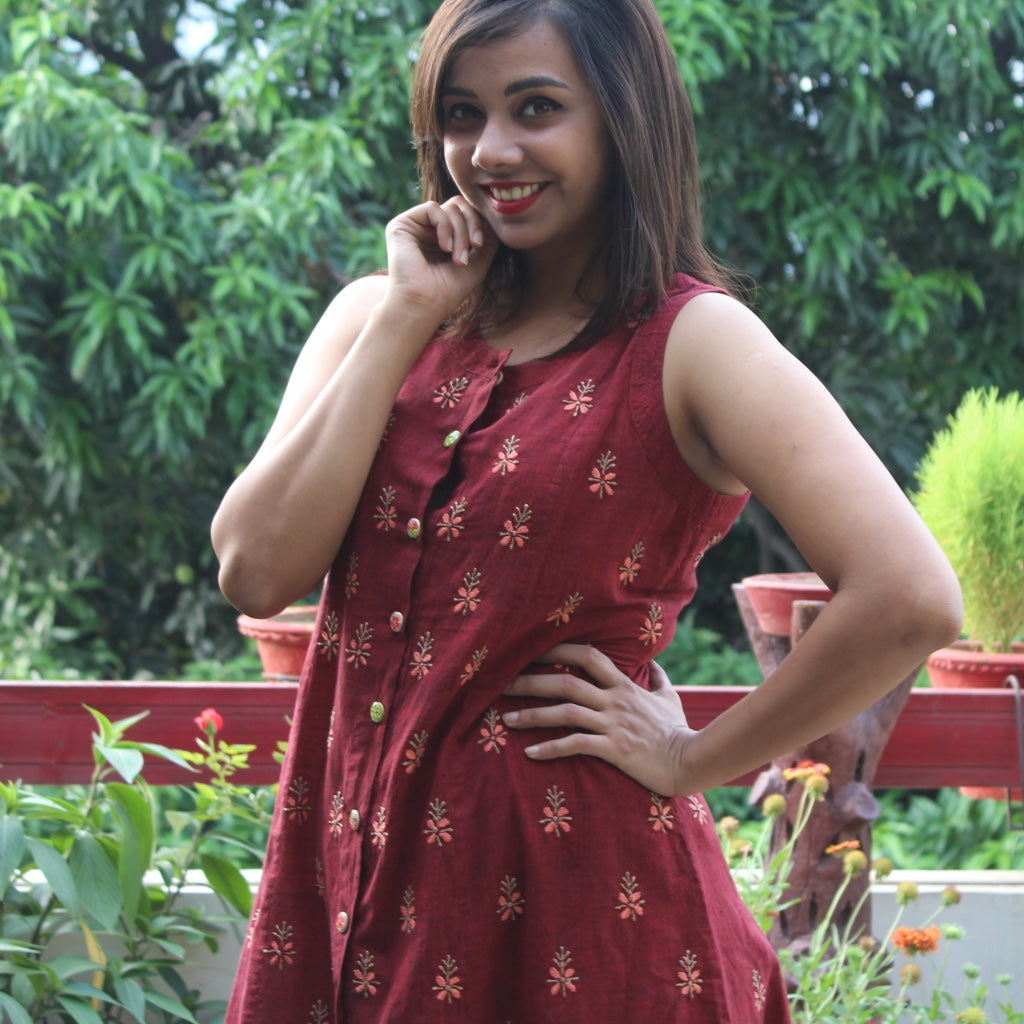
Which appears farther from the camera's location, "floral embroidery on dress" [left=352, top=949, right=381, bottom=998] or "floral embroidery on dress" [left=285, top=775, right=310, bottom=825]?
"floral embroidery on dress" [left=285, top=775, right=310, bottom=825]

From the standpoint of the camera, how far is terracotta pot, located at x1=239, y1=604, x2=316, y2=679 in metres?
2.46

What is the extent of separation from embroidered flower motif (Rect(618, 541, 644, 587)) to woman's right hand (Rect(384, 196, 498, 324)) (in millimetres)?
323

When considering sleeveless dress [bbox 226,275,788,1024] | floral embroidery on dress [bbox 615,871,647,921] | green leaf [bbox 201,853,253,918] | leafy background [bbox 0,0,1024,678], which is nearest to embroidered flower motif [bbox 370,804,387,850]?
sleeveless dress [bbox 226,275,788,1024]

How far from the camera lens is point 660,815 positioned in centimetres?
129

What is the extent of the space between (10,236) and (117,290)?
0.33m

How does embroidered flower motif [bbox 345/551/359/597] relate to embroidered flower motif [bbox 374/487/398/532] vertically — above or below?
below

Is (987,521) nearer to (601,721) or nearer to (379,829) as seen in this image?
(601,721)

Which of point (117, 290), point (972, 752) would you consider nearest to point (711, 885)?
point (972, 752)

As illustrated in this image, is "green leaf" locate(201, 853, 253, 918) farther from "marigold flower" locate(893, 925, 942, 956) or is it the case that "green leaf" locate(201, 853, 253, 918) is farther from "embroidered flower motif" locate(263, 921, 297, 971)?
"marigold flower" locate(893, 925, 942, 956)

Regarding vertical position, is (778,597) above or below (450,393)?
below

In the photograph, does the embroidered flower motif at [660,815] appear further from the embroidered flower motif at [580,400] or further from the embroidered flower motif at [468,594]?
the embroidered flower motif at [580,400]

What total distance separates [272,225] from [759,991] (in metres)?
3.13

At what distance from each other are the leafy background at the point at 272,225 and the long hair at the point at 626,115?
272cm

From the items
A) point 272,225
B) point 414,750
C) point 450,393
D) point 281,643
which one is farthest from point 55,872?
point 272,225
